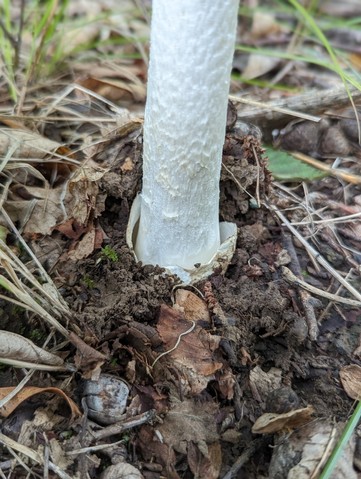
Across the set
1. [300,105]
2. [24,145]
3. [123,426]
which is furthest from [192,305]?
[300,105]

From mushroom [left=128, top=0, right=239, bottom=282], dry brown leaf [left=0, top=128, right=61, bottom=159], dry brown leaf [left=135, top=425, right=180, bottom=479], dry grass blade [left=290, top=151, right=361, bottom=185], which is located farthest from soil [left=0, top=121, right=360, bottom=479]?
dry grass blade [left=290, top=151, right=361, bottom=185]

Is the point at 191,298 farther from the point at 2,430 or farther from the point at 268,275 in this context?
the point at 2,430

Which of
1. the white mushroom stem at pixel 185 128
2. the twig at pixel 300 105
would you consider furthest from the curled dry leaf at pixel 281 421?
the twig at pixel 300 105

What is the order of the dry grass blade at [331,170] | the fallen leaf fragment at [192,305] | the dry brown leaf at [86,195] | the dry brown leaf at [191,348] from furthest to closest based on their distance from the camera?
1. the dry grass blade at [331,170]
2. the dry brown leaf at [86,195]
3. the fallen leaf fragment at [192,305]
4. the dry brown leaf at [191,348]

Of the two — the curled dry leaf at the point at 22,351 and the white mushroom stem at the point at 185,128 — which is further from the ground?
the white mushroom stem at the point at 185,128

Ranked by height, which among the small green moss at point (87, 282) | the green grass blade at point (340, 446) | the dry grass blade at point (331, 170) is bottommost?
the green grass blade at point (340, 446)

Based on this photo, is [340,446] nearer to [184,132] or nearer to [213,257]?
[213,257]

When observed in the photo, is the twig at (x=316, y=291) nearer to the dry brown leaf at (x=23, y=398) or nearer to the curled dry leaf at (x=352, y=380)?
the curled dry leaf at (x=352, y=380)

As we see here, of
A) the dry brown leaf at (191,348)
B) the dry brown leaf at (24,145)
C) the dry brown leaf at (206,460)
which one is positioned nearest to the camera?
the dry brown leaf at (206,460)

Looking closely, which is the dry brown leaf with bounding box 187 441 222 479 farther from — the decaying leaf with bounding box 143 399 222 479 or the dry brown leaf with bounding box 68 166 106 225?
the dry brown leaf with bounding box 68 166 106 225
